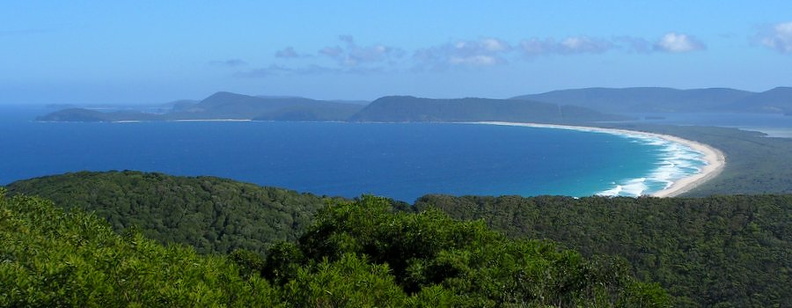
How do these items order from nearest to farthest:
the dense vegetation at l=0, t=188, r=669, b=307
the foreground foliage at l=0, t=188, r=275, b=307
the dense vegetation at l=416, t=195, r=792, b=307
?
Answer: the foreground foliage at l=0, t=188, r=275, b=307 < the dense vegetation at l=0, t=188, r=669, b=307 < the dense vegetation at l=416, t=195, r=792, b=307

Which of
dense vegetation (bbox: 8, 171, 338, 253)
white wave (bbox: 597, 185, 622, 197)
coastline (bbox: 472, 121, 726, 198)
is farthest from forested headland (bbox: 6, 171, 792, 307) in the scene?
coastline (bbox: 472, 121, 726, 198)

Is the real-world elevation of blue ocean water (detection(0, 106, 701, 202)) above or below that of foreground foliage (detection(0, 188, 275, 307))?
below

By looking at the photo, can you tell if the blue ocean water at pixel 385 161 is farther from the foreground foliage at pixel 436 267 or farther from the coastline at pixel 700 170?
the foreground foliage at pixel 436 267

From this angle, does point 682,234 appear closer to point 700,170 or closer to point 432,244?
point 432,244

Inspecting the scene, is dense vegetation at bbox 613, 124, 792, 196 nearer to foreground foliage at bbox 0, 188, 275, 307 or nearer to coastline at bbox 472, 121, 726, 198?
coastline at bbox 472, 121, 726, 198

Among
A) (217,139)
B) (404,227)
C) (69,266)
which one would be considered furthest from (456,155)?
(69,266)

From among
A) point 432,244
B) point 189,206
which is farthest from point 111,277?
point 189,206

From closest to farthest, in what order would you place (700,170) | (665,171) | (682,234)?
(682,234) < (700,170) < (665,171)
